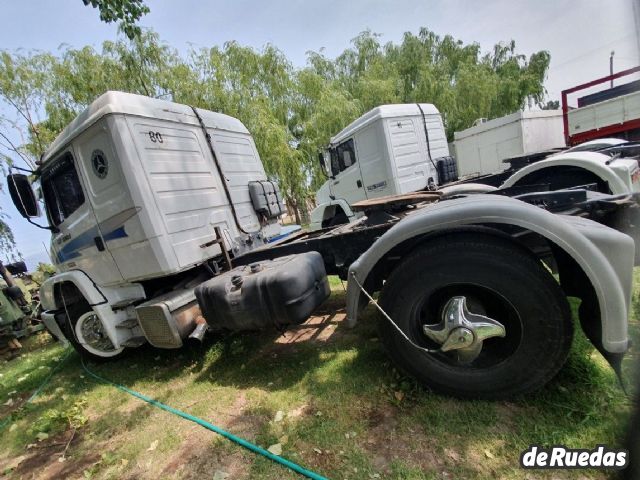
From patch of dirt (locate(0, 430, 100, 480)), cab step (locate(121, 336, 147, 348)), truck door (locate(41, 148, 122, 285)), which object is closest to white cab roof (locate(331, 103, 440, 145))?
truck door (locate(41, 148, 122, 285))

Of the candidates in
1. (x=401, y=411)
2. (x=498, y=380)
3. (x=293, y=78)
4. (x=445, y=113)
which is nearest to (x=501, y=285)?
(x=498, y=380)

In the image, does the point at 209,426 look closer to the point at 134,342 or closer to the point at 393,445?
the point at 393,445

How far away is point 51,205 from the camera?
4.06m

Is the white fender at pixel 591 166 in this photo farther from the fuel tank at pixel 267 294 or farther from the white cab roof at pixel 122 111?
the white cab roof at pixel 122 111

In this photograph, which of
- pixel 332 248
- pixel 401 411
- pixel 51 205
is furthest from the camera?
pixel 51 205

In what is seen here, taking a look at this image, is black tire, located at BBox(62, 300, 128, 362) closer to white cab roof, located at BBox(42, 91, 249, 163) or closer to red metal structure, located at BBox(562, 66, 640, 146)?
white cab roof, located at BBox(42, 91, 249, 163)

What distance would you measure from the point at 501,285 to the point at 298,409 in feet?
5.45

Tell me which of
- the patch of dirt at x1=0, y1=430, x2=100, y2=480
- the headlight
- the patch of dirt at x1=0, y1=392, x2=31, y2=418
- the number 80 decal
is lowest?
the patch of dirt at x1=0, y1=392, x2=31, y2=418

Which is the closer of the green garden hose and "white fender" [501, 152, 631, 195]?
the green garden hose

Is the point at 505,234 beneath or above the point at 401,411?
above

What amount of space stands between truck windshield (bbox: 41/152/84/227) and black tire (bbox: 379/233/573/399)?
365 centimetres

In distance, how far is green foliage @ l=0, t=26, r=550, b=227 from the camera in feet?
33.6

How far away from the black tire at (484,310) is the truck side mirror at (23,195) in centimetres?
418

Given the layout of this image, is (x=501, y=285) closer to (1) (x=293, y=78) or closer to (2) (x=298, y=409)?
(2) (x=298, y=409)
